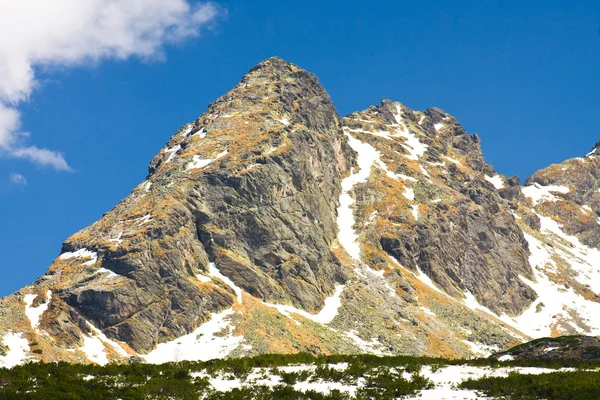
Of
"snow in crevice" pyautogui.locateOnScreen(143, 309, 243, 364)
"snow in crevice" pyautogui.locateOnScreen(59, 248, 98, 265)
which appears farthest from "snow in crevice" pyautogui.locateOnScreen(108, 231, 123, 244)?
"snow in crevice" pyautogui.locateOnScreen(143, 309, 243, 364)

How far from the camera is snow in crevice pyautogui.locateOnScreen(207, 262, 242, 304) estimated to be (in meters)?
148

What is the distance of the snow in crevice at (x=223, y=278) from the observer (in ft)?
487

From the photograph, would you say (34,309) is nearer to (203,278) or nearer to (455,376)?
(203,278)

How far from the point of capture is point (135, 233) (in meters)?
151

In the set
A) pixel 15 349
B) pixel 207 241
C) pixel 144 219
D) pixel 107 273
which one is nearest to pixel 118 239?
pixel 144 219

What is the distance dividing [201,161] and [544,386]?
6051 inches

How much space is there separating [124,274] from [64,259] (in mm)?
21052

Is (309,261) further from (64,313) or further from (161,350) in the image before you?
(64,313)

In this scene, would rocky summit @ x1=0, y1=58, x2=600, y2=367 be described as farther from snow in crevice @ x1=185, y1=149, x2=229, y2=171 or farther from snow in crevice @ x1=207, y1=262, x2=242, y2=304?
snow in crevice @ x1=185, y1=149, x2=229, y2=171

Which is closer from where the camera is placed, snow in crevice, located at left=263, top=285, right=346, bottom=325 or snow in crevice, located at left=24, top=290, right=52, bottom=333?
snow in crevice, located at left=24, top=290, right=52, bottom=333

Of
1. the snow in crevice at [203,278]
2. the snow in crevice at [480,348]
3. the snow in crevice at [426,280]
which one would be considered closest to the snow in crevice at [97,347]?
the snow in crevice at [203,278]

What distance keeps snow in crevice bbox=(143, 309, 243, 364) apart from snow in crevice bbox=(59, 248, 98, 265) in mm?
27890

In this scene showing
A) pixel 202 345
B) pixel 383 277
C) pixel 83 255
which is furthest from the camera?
pixel 383 277

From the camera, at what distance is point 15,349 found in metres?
108
